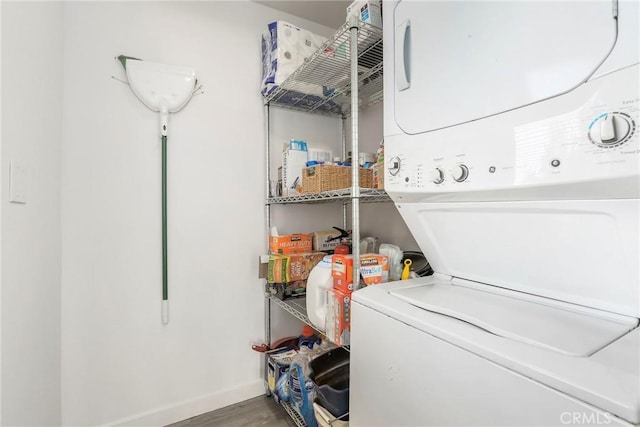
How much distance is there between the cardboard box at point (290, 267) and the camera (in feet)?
5.52

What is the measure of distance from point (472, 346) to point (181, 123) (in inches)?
68.8

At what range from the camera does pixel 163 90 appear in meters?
1.61

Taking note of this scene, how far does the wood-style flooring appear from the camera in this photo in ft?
5.47

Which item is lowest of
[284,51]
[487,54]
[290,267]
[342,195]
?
[290,267]

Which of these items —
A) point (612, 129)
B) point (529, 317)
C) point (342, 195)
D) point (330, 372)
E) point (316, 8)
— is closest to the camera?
point (612, 129)

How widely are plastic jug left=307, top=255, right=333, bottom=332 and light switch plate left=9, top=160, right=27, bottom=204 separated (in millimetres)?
1061

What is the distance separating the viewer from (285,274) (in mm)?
1688

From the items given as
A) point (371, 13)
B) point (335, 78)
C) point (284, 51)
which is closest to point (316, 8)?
point (284, 51)

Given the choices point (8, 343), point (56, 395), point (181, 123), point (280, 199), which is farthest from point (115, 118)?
point (56, 395)

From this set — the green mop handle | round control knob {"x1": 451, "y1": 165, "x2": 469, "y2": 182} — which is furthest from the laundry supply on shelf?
round control knob {"x1": 451, "y1": 165, "x2": 469, "y2": 182}

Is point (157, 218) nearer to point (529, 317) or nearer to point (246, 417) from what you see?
point (246, 417)

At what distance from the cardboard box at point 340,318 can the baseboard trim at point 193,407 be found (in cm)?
105

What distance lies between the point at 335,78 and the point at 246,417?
202 centimetres

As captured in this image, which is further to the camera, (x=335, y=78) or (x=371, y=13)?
(x=335, y=78)
